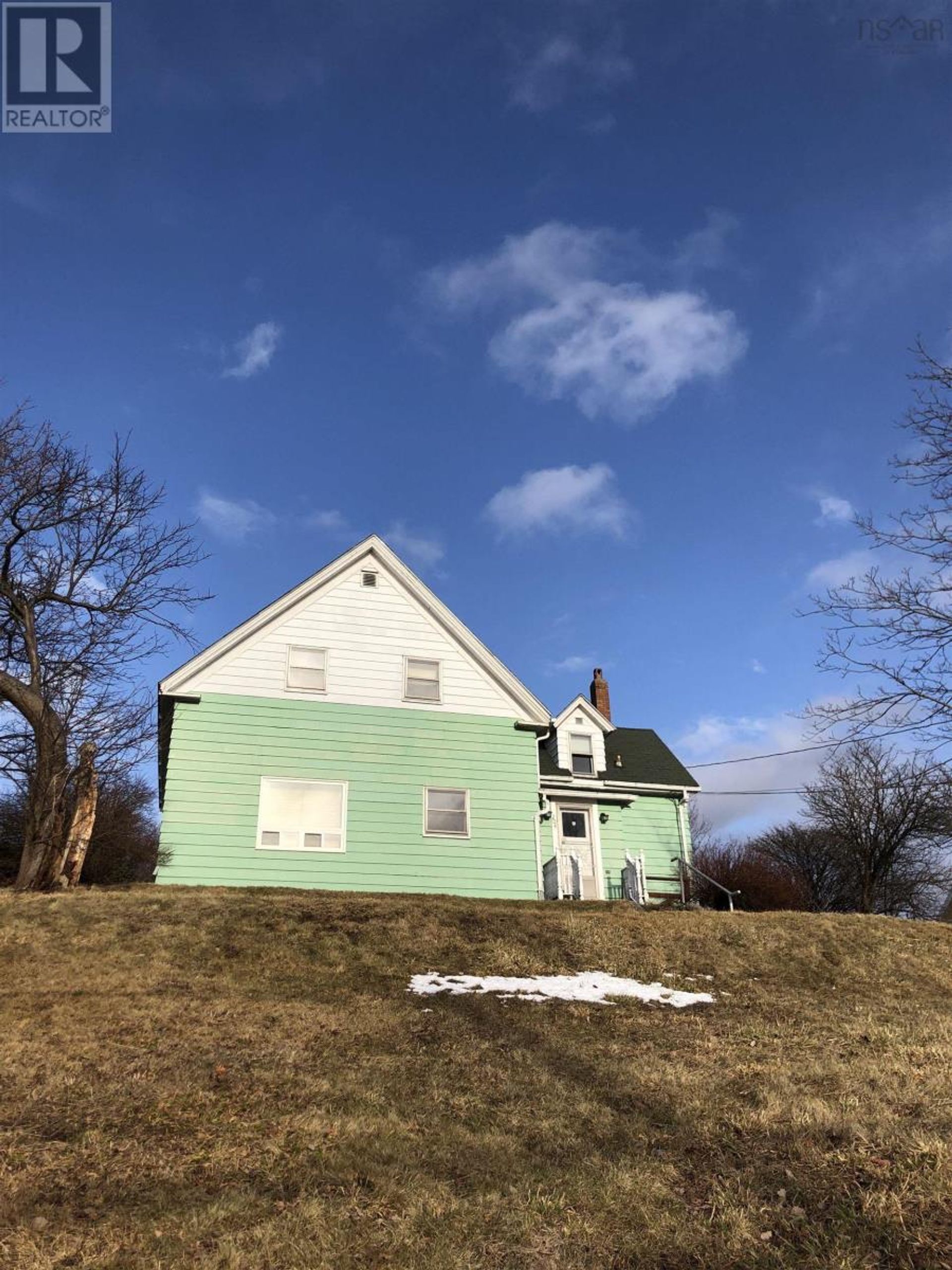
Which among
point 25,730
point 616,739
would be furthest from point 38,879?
point 616,739

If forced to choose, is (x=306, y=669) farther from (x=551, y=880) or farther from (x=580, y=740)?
(x=580, y=740)

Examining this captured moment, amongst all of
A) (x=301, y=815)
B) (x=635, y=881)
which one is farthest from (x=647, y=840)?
(x=301, y=815)

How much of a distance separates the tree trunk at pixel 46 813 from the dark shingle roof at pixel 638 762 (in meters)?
11.5

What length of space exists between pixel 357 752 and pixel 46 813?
580 cm

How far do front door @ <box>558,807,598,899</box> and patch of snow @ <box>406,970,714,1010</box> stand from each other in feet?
33.3

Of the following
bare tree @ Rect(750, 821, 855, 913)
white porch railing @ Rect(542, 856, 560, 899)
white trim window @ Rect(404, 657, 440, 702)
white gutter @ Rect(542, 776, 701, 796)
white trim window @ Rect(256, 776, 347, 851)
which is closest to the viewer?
white trim window @ Rect(256, 776, 347, 851)

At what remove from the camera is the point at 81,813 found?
16250 mm

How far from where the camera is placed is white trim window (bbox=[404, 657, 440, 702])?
1889cm

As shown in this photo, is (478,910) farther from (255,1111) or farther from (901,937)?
(255,1111)

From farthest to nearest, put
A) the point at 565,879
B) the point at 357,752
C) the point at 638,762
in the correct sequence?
the point at 638,762 < the point at 565,879 < the point at 357,752

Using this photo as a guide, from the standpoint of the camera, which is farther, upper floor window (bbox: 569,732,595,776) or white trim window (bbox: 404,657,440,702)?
upper floor window (bbox: 569,732,595,776)

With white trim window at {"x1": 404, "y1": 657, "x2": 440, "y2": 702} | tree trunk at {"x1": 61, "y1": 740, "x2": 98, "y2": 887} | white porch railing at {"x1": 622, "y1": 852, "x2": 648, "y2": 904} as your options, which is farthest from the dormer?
tree trunk at {"x1": 61, "y1": 740, "x2": 98, "y2": 887}

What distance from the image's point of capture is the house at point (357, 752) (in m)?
17.0

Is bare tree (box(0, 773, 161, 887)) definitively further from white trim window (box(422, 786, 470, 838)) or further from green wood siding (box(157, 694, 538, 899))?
white trim window (box(422, 786, 470, 838))
